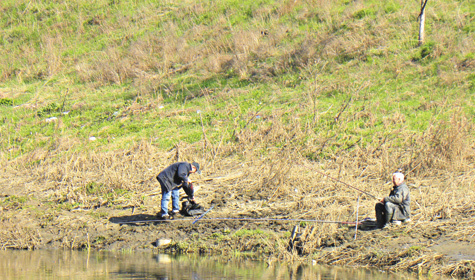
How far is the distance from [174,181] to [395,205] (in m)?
4.21

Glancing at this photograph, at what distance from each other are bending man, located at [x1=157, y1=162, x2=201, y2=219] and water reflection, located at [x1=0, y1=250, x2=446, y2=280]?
3.95 feet

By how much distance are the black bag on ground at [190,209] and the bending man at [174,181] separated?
0.11m

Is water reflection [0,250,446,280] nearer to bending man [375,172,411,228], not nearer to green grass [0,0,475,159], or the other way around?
bending man [375,172,411,228]

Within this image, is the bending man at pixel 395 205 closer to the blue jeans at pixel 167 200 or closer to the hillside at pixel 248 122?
the hillside at pixel 248 122

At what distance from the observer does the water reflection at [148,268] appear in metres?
9.02

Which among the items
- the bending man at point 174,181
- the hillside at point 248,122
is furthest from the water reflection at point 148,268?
the bending man at point 174,181

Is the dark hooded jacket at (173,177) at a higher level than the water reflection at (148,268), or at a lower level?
higher

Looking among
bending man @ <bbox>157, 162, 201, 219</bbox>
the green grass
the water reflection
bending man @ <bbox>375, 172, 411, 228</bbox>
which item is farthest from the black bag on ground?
the green grass

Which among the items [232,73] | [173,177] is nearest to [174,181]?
[173,177]

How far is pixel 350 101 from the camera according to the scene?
16.7m

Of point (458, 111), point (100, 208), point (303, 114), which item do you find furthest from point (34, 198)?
point (458, 111)

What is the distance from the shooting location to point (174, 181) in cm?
1174

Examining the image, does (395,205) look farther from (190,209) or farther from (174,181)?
(174,181)

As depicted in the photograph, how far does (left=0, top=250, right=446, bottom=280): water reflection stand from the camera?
9.02 metres
